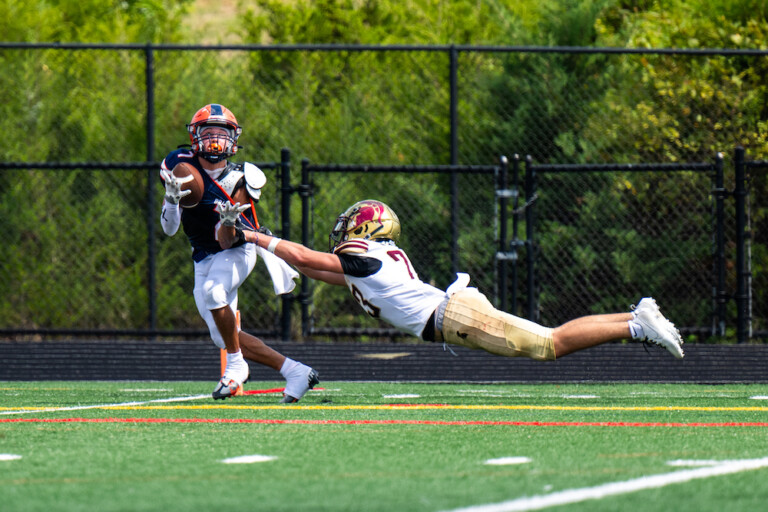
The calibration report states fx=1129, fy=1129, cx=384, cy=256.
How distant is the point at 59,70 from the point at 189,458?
9.49 meters

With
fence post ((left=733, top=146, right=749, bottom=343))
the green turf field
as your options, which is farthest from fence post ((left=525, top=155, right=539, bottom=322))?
the green turf field

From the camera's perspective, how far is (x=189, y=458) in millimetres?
4934

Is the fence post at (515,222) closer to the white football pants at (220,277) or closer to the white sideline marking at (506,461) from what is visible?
the white football pants at (220,277)

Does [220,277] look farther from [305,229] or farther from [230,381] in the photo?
[305,229]

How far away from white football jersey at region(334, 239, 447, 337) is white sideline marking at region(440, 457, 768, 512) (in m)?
2.47

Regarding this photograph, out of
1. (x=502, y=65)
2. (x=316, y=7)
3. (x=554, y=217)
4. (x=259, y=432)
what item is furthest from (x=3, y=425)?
(x=316, y=7)

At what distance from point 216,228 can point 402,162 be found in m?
5.27

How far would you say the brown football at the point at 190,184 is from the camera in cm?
767

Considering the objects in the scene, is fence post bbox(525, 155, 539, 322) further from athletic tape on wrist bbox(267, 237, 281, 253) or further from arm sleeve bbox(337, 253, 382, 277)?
athletic tape on wrist bbox(267, 237, 281, 253)

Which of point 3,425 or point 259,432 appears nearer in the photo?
point 259,432

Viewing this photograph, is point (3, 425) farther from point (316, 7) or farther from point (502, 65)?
point (316, 7)

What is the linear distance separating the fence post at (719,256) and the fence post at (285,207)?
3.93 meters

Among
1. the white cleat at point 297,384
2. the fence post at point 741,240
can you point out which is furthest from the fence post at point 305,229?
the fence post at point 741,240

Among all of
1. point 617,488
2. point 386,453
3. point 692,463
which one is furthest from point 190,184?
point 617,488
